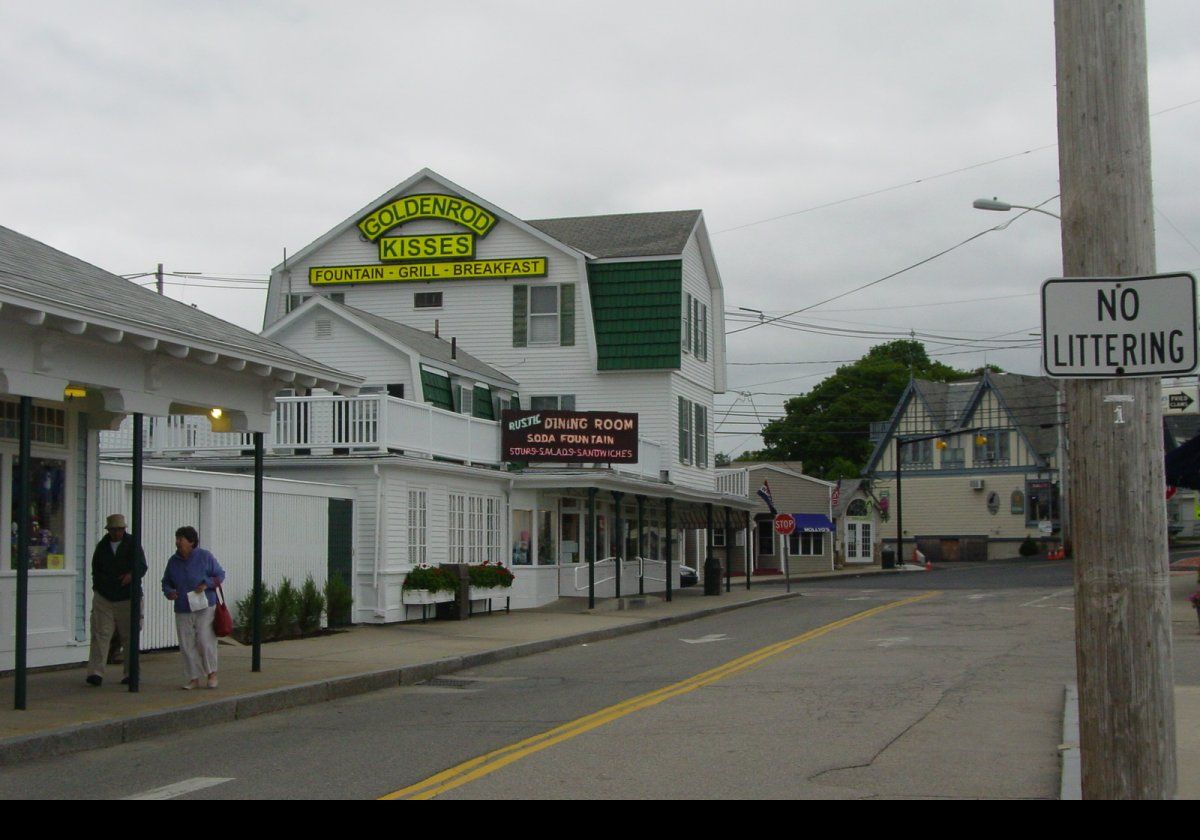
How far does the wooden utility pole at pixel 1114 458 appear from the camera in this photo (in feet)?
18.4

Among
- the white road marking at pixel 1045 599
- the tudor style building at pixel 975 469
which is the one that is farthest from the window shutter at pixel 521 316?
the tudor style building at pixel 975 469

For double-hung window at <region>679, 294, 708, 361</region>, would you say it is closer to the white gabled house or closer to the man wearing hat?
the white gabled house

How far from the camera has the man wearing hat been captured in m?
14.3

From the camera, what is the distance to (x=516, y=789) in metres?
8.86

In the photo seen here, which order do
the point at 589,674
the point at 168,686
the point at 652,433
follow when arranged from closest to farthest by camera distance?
the point at 168,686 < the point at 589,674 < the point at 652,433

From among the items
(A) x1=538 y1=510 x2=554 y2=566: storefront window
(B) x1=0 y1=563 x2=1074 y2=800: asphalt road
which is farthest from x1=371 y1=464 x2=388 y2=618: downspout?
(A) x1=538 y1=510 x2=554 y2=566: storefront window

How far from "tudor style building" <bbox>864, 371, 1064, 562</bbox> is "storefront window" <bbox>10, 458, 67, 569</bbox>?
57923mm

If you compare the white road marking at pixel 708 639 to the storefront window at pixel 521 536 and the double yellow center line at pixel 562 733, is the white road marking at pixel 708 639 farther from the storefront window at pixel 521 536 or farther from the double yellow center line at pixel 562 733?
the storefront window at pixel 521 536

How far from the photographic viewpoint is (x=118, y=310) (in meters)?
13.0

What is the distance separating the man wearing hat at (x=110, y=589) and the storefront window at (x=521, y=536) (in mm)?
15512

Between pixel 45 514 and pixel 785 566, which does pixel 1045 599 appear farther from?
pixel 45 514
